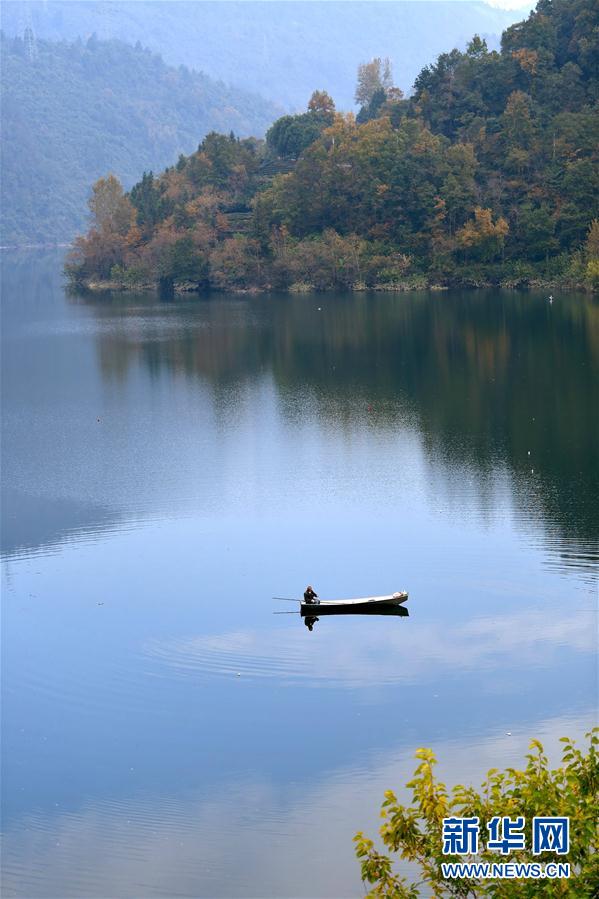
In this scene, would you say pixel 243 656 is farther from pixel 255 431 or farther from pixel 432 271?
pixel 432 271

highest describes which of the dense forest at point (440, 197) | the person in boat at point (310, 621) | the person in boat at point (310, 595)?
the dense forest at point (440, 197)

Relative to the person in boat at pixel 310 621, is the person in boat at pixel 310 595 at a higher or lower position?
higher

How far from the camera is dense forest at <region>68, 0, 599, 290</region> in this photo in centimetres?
8388

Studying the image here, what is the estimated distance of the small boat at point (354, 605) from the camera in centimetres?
2242

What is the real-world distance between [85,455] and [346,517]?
11.2 meters

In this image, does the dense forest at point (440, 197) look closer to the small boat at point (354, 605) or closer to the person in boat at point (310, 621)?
the small boat at point (354, 605)

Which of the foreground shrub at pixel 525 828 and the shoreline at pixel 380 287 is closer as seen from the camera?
the foreground shrub at pixel 525 828

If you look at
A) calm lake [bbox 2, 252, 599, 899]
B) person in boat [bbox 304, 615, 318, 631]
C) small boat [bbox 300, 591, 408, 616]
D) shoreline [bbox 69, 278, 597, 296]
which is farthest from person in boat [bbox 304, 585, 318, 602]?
shoreline [bbox 69, 278, 597, 296]

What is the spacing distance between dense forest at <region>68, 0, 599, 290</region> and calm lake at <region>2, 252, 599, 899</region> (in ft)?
122

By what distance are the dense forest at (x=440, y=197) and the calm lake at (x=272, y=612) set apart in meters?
37.2

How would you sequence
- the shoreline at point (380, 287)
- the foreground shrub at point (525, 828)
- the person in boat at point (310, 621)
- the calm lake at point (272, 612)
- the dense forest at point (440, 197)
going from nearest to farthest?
the foreground shrub at point (525, 828)
the calm lake at point (272, 612)
the person in boat at point (310, 621)
the shoreline at point (380, 287)
the dense forest at point (440, 197)

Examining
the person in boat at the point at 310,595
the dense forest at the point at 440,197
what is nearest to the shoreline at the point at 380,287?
the dense forest at the point at 440,197

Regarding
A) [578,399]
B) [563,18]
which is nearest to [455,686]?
[578,399]

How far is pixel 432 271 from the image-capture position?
285ft
